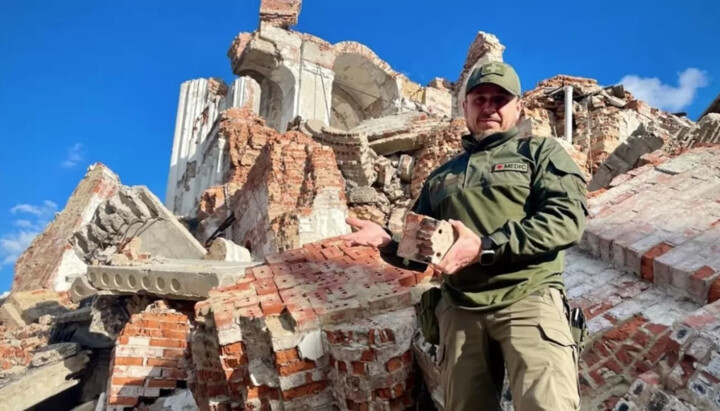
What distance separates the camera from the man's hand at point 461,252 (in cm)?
146

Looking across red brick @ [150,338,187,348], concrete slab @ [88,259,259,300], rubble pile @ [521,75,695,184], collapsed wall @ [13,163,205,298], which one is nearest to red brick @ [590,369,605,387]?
concrete slab @ [88,259,259,300]

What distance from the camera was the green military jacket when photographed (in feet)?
5.00

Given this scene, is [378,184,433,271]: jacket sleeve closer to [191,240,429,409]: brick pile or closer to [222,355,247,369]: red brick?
[191,240,429,409]: brick pile

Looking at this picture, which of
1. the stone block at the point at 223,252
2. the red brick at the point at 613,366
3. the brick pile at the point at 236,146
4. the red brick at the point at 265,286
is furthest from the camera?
the brick pile at the point at 236,146

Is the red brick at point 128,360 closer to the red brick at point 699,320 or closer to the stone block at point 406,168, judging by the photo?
the red brick at point 699,320

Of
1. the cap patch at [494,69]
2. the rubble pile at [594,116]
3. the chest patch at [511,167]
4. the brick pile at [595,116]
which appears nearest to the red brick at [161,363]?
the chest patch at [511,167]

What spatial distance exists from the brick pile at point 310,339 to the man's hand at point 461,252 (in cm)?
109

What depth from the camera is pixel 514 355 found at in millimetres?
1552

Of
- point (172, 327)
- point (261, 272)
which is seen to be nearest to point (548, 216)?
point (261, 272)

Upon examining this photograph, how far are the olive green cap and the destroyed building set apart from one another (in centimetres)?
62

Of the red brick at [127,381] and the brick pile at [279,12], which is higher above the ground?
the brick pile at [279,12]

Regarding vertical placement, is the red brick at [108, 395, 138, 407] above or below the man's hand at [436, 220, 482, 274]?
below

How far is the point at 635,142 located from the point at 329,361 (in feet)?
24.0

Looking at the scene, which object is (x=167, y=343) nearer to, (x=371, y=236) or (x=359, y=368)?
(x=359, y=368)
